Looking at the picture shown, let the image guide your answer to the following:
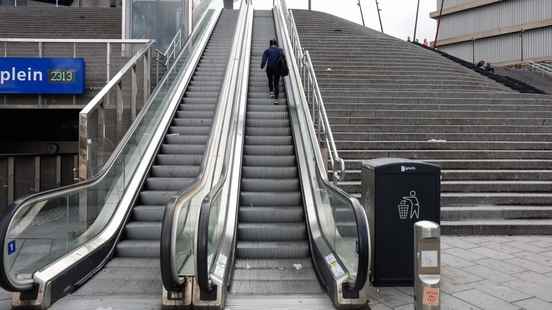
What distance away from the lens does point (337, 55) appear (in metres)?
14.7

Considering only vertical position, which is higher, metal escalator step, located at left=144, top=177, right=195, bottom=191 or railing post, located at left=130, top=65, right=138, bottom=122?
railing post, located at left=130, top=65, right=138, bottom=122

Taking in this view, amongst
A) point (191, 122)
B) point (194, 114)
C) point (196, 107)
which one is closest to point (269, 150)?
point (191, 122)

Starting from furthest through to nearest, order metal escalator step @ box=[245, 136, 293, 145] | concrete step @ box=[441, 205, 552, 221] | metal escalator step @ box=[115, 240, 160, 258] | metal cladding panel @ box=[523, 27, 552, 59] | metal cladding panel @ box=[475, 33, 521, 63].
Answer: metal cladding panel @ box=[475, 33, 521, 63] → metal cladding panel @ box=[523, 27, 552, 59] → metal escalator step @ box=[245, 136, 293, 145] → concrete step @ box=[441, 205, 552, 221] → metal escalator step @ box=[115, 240, 160, 258]

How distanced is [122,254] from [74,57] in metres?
7.65

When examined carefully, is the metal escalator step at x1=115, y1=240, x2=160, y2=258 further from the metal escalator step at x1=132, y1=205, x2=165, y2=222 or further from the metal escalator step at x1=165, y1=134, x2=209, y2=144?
the metal escalator step at x1=165, y1=134, x2=209, y2=144

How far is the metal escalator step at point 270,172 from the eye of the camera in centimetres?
698

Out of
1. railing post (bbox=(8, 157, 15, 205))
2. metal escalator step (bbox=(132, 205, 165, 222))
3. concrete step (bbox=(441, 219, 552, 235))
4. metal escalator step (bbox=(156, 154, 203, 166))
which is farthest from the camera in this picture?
railing post (bbox=(8, 157, 15, 205))

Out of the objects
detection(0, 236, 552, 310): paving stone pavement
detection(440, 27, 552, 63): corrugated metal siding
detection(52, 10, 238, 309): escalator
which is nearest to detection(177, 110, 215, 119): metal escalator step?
detection(52, 10, 238, 309): escalator

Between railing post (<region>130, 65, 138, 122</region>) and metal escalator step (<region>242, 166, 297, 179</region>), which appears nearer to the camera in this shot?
metal escalator step (<region>242, 166, 297, 179</region>)

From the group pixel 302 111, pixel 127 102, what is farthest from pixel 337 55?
pixel 127 102

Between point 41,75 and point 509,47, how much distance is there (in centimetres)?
3665

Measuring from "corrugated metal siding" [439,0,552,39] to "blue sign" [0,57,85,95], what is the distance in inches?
1339

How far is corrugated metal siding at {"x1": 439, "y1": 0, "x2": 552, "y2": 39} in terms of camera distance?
3453 cm

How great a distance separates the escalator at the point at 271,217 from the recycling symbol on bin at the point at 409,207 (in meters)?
1.12
